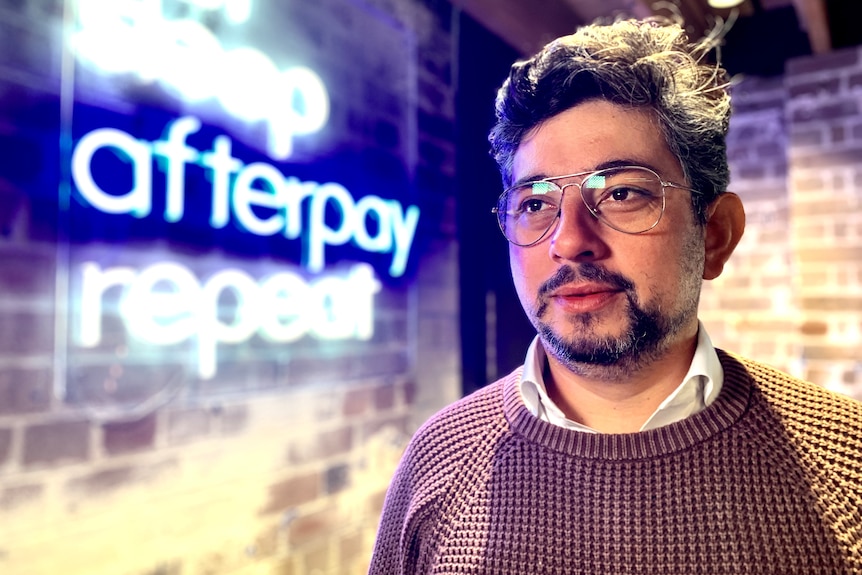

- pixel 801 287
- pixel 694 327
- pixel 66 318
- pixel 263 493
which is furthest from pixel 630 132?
pixel 801 287

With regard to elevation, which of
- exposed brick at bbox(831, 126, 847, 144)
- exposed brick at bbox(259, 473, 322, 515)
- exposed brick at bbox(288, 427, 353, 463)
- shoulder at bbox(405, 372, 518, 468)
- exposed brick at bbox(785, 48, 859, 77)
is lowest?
exposed brick at bbox(259, 473, 322, 515)

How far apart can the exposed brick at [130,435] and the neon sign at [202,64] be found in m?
0.85

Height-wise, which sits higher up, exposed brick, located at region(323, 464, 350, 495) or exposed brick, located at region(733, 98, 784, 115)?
exposed brick, located at region(733, 98, 784, 115)

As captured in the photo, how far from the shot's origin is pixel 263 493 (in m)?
1.89

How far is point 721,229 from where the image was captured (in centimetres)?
120

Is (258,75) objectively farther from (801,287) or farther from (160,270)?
(801,287)

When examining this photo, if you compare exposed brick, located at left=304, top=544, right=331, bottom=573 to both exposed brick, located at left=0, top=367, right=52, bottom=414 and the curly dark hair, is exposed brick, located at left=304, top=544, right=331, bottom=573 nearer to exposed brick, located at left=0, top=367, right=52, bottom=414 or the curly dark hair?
exposed brick, located at left=0, top=367, right=52, bottom=414

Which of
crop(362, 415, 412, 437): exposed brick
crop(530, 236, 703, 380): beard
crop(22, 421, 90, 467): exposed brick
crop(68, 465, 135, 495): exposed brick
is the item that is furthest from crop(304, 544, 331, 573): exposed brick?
crop(530, 236, 703, 380): beard

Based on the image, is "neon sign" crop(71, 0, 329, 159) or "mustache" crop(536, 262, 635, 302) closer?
"mustache" crop(536, 262, 635, 302)

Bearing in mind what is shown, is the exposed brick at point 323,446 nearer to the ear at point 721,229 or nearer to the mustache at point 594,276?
the mustache at point 594,276

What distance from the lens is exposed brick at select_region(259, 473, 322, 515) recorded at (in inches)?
75.7

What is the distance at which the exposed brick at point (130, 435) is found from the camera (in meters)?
1.51

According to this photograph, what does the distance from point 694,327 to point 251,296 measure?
1232 millimetres

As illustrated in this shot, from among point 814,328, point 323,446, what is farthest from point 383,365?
point 814,328
